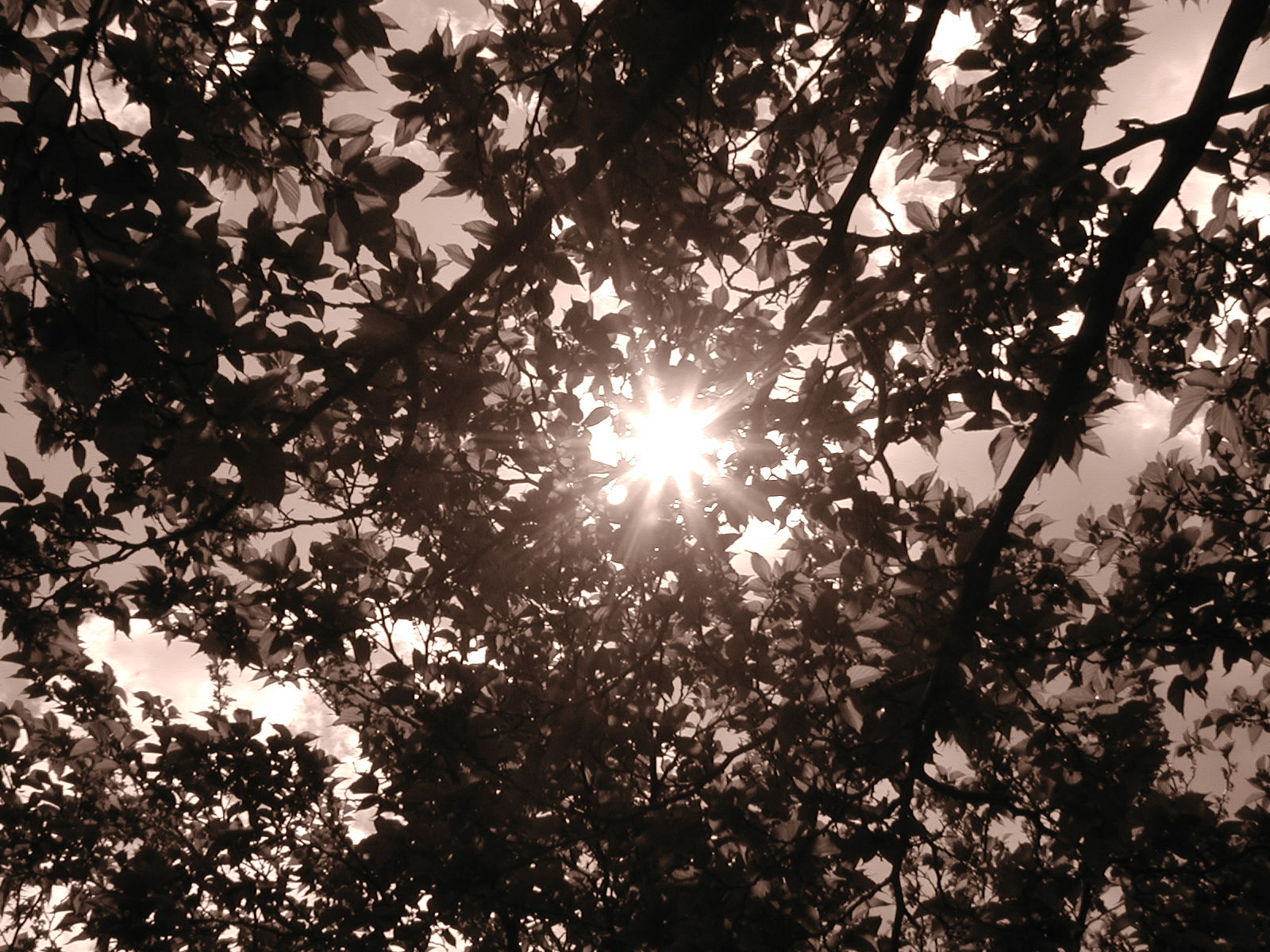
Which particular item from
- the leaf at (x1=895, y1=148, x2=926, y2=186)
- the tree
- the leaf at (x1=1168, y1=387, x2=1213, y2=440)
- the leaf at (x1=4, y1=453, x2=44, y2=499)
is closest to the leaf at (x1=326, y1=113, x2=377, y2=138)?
the tree

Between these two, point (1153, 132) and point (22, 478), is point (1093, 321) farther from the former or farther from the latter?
point (22, 478)

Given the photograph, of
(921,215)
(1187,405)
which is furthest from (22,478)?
(1187,405)

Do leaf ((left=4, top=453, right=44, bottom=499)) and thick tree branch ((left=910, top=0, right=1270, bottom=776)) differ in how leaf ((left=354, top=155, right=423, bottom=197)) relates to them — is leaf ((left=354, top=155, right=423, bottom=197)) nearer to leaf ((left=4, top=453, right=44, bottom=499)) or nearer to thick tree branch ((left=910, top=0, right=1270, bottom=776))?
leaf ((left=4, top=453, right=44, bottom=499))

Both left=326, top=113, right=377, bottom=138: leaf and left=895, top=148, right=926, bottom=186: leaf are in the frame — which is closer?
left=326, top=113, right=377, bottom=138: leaf

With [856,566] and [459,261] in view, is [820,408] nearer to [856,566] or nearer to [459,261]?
[856,566]

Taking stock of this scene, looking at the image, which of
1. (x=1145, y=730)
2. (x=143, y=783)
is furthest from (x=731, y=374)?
(x=143, y=783)

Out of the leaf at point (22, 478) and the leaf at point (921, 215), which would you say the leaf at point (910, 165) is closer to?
the leaf at point (921, 215)

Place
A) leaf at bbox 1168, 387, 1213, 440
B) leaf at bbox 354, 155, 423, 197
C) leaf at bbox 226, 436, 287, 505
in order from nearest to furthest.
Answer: leaf at bbox 226, 436, 287, 505
leaf at bbox 354, 155, 423, 197
leaf at bbox 1168, 387, 1213, 440

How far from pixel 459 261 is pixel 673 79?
3.71 feet

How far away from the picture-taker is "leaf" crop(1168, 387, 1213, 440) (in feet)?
13.1

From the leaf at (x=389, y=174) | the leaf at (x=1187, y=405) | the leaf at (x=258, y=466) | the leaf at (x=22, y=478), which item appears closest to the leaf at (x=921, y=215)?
the leaf at (x=1187, y=405)

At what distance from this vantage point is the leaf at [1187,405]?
4004 mm

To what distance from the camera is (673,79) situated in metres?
2.85

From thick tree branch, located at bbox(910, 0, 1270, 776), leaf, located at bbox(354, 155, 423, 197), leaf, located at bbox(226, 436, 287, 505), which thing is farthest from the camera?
thick tree branch, located at bbox(910, 0, 1270, 776)
